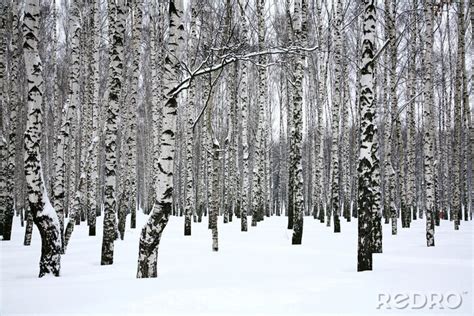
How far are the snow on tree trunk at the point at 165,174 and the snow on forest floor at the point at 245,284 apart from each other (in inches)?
15.2

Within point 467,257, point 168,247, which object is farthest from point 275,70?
point 467,257

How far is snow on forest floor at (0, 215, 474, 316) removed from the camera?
3934 mm

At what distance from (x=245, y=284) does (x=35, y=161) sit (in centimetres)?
398

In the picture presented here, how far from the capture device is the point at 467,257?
7324 millimetres

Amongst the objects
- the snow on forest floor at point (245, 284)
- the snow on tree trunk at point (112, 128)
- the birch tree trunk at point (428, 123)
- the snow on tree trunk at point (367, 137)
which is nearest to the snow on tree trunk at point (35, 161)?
the snow on forest floor at point (245, 284)

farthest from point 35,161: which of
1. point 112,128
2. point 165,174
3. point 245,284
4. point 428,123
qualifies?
point 428,123

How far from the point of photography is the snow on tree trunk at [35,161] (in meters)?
6.05

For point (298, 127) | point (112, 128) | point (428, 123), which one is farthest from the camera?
point (298, 127)

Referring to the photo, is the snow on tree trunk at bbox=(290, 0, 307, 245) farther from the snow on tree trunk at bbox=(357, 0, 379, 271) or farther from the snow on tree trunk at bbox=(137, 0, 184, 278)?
the snow on tree trunk at bbox=(137, 0, 184, 278)

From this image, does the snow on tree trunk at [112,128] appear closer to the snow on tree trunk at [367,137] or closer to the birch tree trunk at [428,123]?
the snow on tree trunk at [367,137]

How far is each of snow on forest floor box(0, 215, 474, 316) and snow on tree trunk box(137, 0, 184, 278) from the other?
38 cm

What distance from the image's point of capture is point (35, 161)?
610 cm

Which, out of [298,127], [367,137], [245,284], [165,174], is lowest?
[245,284]

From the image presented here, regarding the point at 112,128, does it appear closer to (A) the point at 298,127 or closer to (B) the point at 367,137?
(B) the point at 367,137
